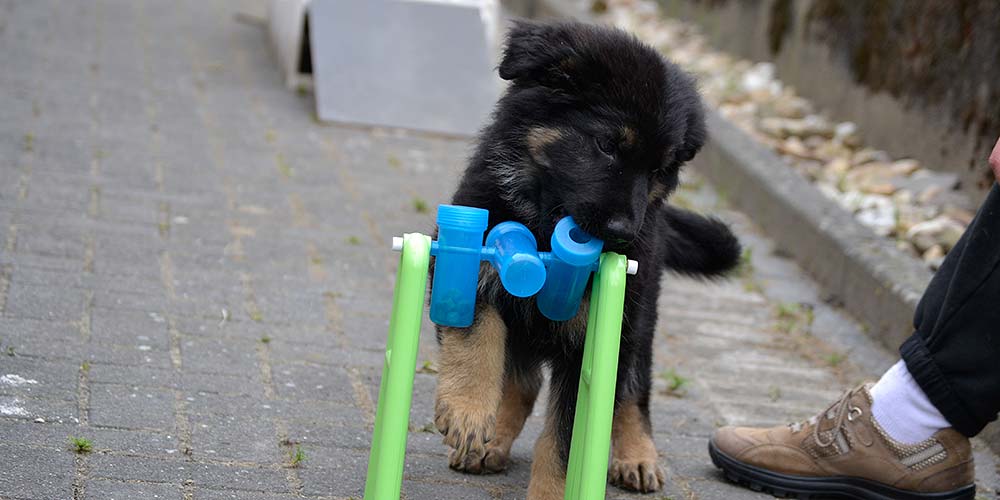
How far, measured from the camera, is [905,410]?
3.45m

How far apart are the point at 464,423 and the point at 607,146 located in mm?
704

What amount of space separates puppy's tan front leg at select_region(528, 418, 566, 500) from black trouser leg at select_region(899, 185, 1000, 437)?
3.66ft

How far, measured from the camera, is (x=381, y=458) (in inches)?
96.9

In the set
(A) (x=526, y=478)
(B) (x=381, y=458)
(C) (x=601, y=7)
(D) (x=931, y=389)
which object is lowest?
(C) (x=601, y=7)

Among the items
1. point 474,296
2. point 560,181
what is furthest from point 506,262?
point 560,181

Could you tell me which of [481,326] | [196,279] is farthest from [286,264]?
[481,326]

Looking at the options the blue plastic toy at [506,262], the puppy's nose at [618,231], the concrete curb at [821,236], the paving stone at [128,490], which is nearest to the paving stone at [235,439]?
the paving stone at [128,490]

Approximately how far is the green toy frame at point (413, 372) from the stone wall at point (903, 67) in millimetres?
3733

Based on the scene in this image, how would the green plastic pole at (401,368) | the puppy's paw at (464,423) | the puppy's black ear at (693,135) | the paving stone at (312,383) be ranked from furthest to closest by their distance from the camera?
1. the paving stone at (312,383)
2. the puppy's black ear at (693,135)
3. the puppy's paw at (464,423)
4. the green plastic pole at (401,368)

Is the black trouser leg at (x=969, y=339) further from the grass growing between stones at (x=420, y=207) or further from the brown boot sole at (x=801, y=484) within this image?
the grass growing between stones at (x=420, y=207)

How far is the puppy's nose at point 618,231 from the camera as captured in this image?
2631 mm

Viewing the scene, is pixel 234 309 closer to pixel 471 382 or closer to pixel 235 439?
pixel 235 439

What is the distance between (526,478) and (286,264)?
1866 mm

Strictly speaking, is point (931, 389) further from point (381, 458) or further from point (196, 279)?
point (196, 279)
